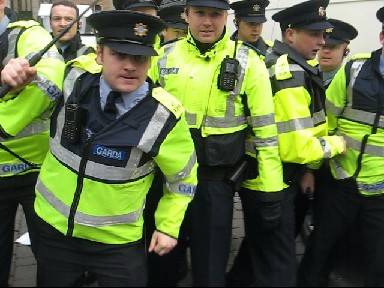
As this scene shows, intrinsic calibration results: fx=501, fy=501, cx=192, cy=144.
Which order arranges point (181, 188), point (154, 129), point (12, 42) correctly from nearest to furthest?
point (154, 129) → point (181, 188) → point (12, 42)

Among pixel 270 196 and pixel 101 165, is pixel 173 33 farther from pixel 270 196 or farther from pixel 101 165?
pixel 101 165

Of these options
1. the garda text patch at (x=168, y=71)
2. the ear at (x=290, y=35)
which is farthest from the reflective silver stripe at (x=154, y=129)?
the ear at (x=290, y=35)

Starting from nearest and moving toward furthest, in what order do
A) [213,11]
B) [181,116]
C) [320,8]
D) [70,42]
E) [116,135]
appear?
[116,135] < [181,116] < [213,11] < [320,8] < [70,42]

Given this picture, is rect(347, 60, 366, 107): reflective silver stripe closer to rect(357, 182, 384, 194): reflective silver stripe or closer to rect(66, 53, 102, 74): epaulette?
rect(357, 182, 384, 194): reflective silver stripe

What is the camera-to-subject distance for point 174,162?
2303mm

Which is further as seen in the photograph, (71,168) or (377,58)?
(377,58)

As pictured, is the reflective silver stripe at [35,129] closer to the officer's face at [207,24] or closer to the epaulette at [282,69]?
the officer's face at [207,24]

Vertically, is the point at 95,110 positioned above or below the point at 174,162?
above

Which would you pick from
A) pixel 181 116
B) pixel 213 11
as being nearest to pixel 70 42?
pixel 213 11

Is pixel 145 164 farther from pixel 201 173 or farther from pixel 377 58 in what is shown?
pixel 377 58

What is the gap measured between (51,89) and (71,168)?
1.30ft

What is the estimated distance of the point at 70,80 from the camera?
2.36 meters

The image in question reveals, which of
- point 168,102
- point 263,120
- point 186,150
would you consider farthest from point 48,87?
point 263,120

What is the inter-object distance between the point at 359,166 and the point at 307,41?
87cm
